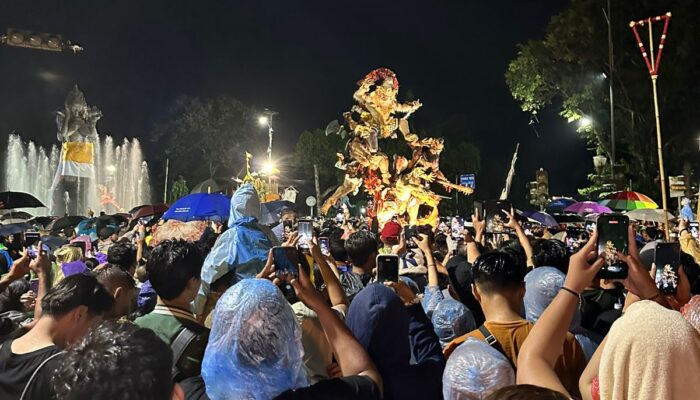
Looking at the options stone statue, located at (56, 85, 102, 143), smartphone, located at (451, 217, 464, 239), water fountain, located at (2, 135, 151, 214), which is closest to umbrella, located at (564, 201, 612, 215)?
smartphone, located at (451, 217, 464, 239)

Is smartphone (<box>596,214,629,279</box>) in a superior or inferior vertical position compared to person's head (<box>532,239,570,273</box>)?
superior

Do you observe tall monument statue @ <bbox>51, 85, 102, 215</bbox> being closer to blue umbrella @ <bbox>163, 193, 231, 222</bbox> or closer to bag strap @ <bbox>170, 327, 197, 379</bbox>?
blue umbrella @ <bbox>163, 193, 231, 222</bbox>

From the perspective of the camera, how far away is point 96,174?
42.0 metres

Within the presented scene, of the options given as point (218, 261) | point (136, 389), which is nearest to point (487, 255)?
point (136, 389)

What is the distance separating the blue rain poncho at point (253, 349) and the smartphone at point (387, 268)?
149 centimetres

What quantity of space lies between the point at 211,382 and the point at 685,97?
26481mm

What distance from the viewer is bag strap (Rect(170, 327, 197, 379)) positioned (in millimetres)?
2736

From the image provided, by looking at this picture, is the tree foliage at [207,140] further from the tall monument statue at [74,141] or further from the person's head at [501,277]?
the person's head at [501,277]

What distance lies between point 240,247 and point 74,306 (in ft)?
5.91

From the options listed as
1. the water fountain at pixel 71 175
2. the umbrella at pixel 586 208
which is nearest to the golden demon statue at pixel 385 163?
the umbrella at pixel 586 208

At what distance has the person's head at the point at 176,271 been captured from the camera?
3.14 metres

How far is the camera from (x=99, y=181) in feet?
135

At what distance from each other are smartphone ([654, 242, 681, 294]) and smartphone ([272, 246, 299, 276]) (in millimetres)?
1786

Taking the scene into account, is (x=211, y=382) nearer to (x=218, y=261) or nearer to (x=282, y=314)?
(x=282, y=314)
